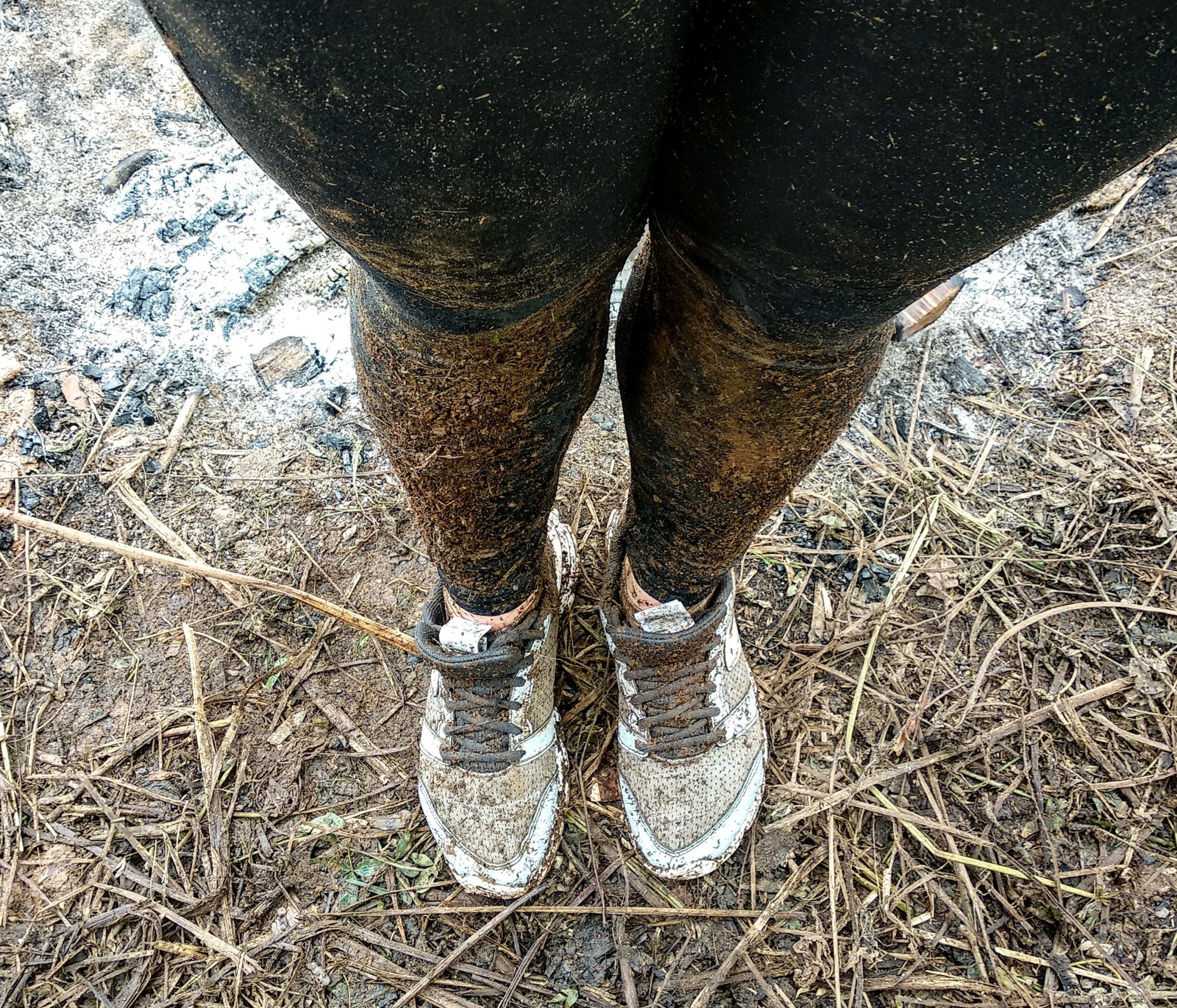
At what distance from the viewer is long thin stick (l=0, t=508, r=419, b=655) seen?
1.40 metres

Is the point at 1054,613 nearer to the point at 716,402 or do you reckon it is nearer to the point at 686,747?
the point at 686,747

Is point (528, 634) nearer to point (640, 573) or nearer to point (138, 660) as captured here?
point (640, 573)

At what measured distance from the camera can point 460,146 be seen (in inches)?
17.8

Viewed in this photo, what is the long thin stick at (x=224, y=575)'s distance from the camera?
140 centimetres

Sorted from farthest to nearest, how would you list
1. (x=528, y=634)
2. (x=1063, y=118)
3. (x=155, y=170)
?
1. (x=155, y=170)
2. (x=528, y=634)
3. (x=1063, y=118)

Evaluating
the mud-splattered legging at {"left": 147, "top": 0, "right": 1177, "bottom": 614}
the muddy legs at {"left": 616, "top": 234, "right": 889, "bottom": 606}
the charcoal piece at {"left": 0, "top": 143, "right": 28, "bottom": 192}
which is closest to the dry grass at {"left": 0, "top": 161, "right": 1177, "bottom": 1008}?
the muddy legs at {"left": 616, "top": 234, "right": 889, "bottom": 606}

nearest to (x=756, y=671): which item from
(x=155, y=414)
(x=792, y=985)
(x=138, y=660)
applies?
(x=792, y=985)

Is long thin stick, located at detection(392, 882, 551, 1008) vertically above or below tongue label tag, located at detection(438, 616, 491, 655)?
below

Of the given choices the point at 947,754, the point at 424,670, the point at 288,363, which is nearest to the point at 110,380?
the point at 288,363

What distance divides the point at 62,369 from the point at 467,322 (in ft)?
4.73

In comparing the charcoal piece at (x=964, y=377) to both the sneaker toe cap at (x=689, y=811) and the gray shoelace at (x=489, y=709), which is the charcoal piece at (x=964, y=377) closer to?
the sneaker toe cap at (x=689, y=811)

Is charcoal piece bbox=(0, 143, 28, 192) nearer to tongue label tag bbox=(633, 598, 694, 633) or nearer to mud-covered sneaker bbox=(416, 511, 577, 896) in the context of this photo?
mud-covered sneaker bbox=(416, 511, 577, 896)

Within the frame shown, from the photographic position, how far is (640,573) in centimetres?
115

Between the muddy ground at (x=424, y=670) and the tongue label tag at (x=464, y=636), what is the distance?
14.3 inches
